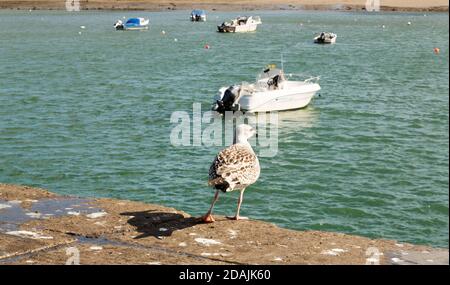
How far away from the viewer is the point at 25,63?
56.6 meters

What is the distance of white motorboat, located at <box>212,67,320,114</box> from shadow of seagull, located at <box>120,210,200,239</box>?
22.2 metres

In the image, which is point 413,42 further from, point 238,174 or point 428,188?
point 238,174

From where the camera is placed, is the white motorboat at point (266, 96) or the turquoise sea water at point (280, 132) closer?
the turquoise sea water at point (280, 132)

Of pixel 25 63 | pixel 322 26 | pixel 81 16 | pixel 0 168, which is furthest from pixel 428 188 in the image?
pixel 81 16

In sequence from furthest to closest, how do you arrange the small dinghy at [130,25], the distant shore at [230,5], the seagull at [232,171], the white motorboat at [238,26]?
the distant shore at [230,5] < the small dinghy at [130,25] < the white motorboat at [238,26] < the seagull at [232,171]

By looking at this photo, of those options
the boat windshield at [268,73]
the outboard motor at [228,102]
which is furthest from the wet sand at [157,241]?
the boat windshield at [268,73]

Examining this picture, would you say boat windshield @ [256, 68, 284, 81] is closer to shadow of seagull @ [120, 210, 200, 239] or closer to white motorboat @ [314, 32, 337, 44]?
shadow of seagull @ [120, 210, 200, 239]

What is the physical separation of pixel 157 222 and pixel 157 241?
931mm

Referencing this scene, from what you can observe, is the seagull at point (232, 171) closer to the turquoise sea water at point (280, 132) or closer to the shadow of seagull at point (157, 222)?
the shadow of seagull at point (157, 222)

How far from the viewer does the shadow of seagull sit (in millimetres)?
9891

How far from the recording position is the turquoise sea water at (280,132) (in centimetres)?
1973

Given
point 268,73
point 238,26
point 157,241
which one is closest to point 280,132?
point 268,73

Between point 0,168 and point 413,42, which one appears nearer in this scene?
point 0,168

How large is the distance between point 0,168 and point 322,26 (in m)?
81.6
